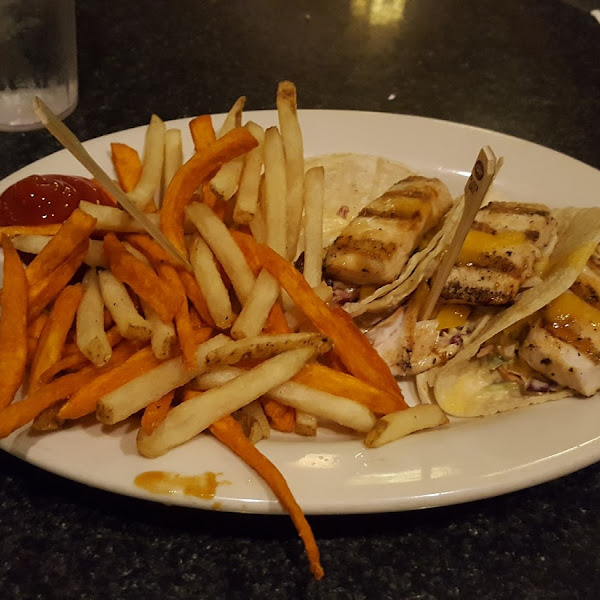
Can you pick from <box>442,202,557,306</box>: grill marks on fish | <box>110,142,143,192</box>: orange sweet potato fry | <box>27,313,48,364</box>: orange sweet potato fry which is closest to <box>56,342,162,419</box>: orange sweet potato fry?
<box>27,313,48,364</box>: orange sweet potato fry

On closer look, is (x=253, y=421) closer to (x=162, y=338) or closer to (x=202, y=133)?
(x=162, y=338)

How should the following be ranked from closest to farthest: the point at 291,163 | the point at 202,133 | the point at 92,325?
the point at 92,325 < the point at 291,163 < the point at 202,133

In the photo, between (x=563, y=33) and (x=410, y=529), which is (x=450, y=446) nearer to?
(x=410, y=529)

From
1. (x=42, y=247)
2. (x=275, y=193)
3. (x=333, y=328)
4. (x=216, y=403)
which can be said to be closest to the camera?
(x=216, y=403)

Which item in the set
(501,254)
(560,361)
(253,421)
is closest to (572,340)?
(560,361)

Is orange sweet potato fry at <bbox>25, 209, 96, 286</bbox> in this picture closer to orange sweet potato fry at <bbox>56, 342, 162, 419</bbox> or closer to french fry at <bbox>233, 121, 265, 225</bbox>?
orange sweet potato fry at <bbox>56, 342, 162, 419</bbox>

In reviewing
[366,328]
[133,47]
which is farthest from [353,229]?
[133,47]

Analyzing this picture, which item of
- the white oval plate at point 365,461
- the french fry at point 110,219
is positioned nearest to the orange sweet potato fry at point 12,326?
the white oval plate at point 365,461
